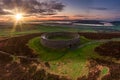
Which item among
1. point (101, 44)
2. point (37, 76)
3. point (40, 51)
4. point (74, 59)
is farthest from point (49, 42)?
point (101, 44)

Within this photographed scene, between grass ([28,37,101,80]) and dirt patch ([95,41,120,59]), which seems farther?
dirt patch ([95,41,120,59])

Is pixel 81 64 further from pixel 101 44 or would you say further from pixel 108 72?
pixel 101 44

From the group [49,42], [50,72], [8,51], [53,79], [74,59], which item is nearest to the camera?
[53,79]

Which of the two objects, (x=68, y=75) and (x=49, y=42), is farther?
(x=49, y=42)

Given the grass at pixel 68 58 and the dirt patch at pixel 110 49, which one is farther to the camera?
the dirt patch at pixel 110 49

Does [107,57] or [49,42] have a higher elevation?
[49,42]
